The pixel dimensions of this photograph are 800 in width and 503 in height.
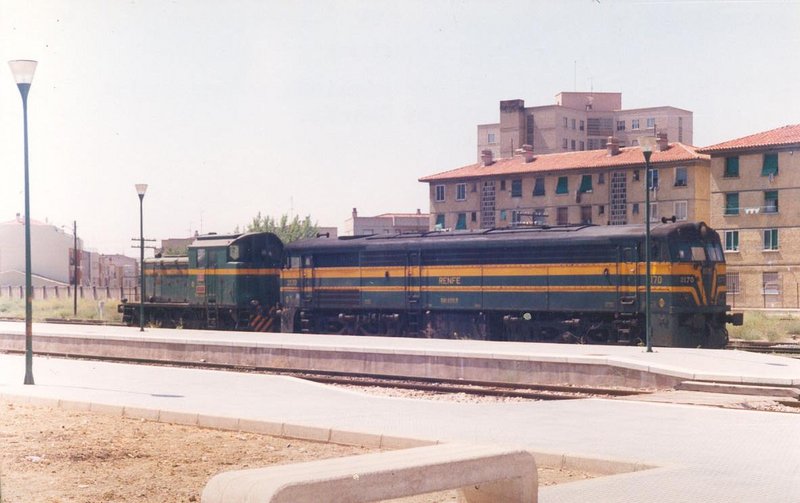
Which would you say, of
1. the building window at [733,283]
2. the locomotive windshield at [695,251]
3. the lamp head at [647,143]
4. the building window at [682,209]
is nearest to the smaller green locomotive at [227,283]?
the locomotive windshield at [695,251]

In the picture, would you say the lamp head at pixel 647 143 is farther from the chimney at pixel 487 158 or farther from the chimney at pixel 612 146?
the chimney at pixel 487 158

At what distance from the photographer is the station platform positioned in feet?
58.7

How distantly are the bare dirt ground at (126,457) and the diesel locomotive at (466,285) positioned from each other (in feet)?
48.1

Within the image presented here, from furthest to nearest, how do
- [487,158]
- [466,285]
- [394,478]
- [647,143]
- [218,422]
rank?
1. [487,158]
2. [466,285]
3. [647,143]
4. [218,422]
5. [394,478]

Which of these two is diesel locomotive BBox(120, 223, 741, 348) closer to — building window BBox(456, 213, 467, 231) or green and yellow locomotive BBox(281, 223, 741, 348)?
green and yellow locomotive BBox(281, 223, 741, 348)

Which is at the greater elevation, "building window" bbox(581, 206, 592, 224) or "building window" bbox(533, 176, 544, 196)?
"building window" bbox(533, 176, 544, 196)

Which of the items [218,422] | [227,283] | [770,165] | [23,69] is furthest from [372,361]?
[770,165]

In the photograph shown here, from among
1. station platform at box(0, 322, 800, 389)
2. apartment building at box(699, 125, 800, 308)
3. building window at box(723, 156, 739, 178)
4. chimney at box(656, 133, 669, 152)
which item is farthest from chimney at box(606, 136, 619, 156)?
station platform at box(0, 322, 800, 389)

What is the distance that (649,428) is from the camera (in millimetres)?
12234

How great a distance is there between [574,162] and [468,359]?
2157 inches

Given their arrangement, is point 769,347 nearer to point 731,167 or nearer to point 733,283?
point 733,283

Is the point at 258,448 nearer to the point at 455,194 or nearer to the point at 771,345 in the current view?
the point at 771,345

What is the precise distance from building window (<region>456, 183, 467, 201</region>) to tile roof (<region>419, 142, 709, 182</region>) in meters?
0.97

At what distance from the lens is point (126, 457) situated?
11.5 meters
